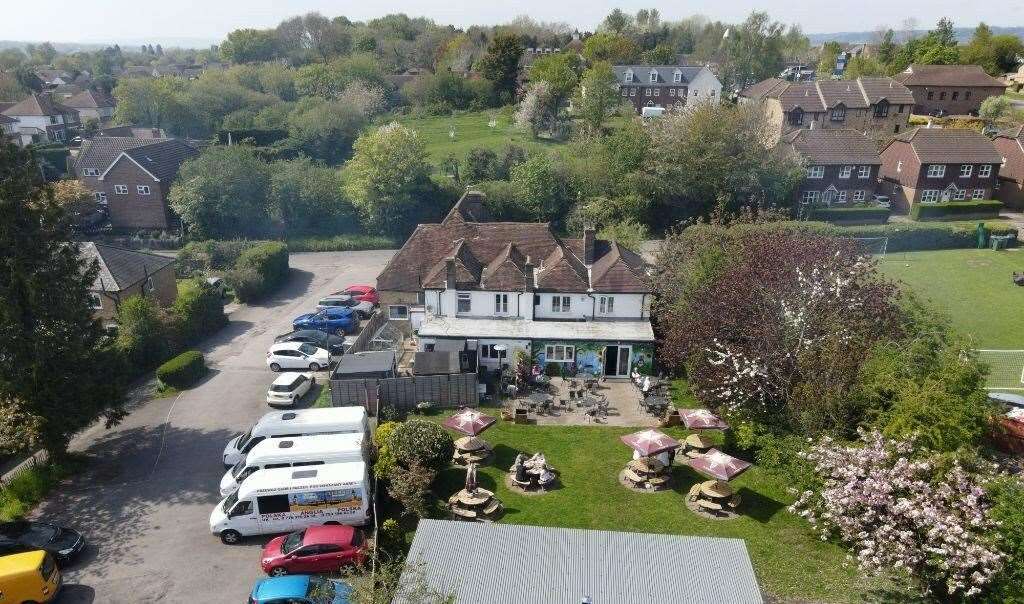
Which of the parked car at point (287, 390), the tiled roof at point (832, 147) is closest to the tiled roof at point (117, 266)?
the parked car at point (287, 390)

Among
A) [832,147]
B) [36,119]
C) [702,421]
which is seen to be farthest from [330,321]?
[36,119]

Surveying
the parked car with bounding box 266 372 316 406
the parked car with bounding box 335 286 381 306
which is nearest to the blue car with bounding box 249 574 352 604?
the parked car with bounding box 266 372 316 406

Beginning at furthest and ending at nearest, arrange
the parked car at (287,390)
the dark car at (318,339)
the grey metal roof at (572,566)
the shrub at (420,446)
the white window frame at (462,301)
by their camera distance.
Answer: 1. the dark car at (318,339)
2. the white window frame at (462,301)
3. the parked car at (287,390)
4. the shrub at (420,446)
5. the grey metal roof at (572,566)

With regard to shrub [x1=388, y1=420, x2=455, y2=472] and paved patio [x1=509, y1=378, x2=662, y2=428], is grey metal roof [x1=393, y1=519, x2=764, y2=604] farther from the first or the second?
paved patio [x1=509, y1=378, x2=662, y2=428]

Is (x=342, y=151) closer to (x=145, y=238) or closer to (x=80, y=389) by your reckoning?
(x=145, y=238)

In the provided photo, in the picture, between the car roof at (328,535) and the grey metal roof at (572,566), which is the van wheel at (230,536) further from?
the grey metal roof at (572,566)
